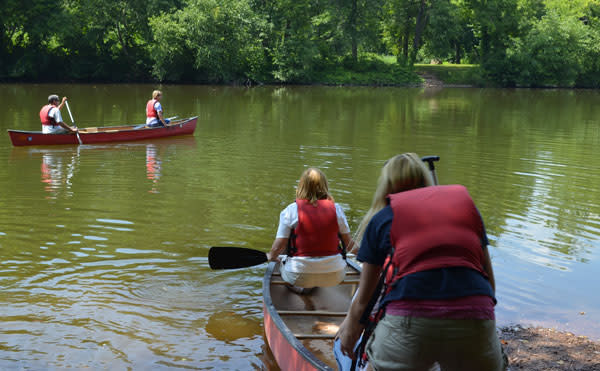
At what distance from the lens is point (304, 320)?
5633 millimetres

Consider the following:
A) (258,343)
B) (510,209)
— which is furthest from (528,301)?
(510,209)

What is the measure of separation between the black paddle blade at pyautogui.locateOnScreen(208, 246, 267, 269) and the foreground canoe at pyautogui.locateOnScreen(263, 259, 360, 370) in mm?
174

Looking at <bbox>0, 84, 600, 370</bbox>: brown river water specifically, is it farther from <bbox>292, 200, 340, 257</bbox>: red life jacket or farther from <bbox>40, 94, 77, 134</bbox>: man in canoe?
<bbox>292, 200, 340, 257</bbox>: red life jacket

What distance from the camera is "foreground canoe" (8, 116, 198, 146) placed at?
51.8 feet

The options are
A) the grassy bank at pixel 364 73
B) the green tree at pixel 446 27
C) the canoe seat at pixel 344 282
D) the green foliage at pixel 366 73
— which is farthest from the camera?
the green tree at pixel 446 27

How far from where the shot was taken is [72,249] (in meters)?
8.27

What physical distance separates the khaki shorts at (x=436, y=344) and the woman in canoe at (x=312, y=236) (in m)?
2.55

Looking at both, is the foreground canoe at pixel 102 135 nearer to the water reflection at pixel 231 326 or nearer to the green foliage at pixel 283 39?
the water reflection at pixel 231 326

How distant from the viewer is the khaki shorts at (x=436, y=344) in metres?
2.74

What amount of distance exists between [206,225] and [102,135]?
8.27m

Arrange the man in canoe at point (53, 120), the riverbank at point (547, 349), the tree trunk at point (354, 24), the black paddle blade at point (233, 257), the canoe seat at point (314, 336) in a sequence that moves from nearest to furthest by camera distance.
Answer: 1. the canoe seat at point (314, 336)
2. the riverbank at point (547, 349)
3. the black paddle blade at point (233, 257)
4. the man in canoe at point (53, 120)
5. the tree trunk at point (354, 24)

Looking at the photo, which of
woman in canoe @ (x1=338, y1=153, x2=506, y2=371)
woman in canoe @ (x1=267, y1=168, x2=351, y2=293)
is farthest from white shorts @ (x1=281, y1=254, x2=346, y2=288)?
woman in canoe @ (x1=338, y1=153, x2=506, y2=371)

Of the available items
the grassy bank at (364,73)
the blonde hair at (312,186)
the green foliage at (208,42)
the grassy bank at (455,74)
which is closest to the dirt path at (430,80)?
the grassy bank at (455,74)

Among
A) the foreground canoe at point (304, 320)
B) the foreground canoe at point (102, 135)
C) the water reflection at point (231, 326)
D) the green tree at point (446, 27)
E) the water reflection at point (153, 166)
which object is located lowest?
the water reflection at point (231, 326)
